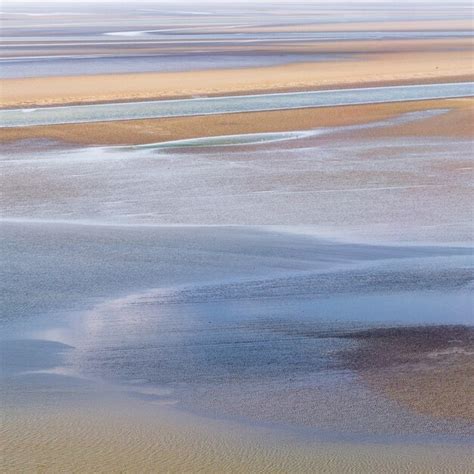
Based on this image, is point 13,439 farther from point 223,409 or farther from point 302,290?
point 302,290

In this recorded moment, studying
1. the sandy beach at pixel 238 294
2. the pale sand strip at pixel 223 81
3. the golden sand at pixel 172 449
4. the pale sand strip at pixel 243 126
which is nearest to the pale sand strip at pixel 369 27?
the pale sand strip at pixel 223 81

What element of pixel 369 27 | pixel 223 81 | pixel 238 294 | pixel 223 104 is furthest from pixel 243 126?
pixel 369 27

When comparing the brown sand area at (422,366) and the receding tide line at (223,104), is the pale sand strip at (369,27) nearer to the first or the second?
the receding tide line at (223,104)

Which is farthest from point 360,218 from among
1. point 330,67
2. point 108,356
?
point 330,67

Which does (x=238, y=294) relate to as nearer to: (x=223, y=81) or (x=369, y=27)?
(x=223, y=81)

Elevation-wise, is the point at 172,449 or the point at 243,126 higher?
the point at 243,126

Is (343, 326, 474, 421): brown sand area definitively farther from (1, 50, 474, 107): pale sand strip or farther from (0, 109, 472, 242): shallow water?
(1, 50, 474, 107): pale sand strip
